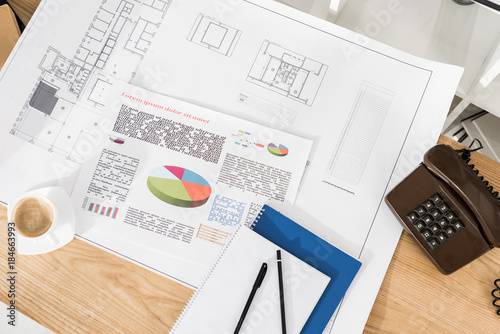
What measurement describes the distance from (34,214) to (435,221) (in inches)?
26.1

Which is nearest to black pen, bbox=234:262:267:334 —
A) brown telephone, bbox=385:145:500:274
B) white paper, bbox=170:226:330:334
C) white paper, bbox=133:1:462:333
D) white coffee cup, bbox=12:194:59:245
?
white paper, bbox=170:226:330:334

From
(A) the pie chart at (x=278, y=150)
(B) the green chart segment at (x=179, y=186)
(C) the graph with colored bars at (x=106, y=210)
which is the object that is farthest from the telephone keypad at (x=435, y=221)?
(C) the graph with colored bars at (x=106, y=210)

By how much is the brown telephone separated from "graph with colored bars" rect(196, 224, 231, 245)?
0.96ft

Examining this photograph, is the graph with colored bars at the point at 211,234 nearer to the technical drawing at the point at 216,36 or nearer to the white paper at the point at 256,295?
the white paper at the point at 256,295

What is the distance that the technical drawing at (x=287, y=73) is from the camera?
0.69 meters

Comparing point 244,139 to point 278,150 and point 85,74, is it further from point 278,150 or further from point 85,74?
point 85,74

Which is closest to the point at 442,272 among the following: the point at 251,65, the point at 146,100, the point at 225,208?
the point at 225,208

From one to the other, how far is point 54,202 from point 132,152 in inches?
6.1

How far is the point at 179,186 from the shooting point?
2.13 feet

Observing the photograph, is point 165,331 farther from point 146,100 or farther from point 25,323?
point 25,323

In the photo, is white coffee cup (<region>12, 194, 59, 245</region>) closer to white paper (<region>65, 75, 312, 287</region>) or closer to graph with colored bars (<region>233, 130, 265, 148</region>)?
white paper (<region>65, 75, 312, 287</region>)

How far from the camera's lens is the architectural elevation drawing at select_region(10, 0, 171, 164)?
676 millimetres

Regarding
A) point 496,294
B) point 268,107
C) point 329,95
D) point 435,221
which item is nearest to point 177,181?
point 268,107

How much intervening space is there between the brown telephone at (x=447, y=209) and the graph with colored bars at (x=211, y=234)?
29cm
